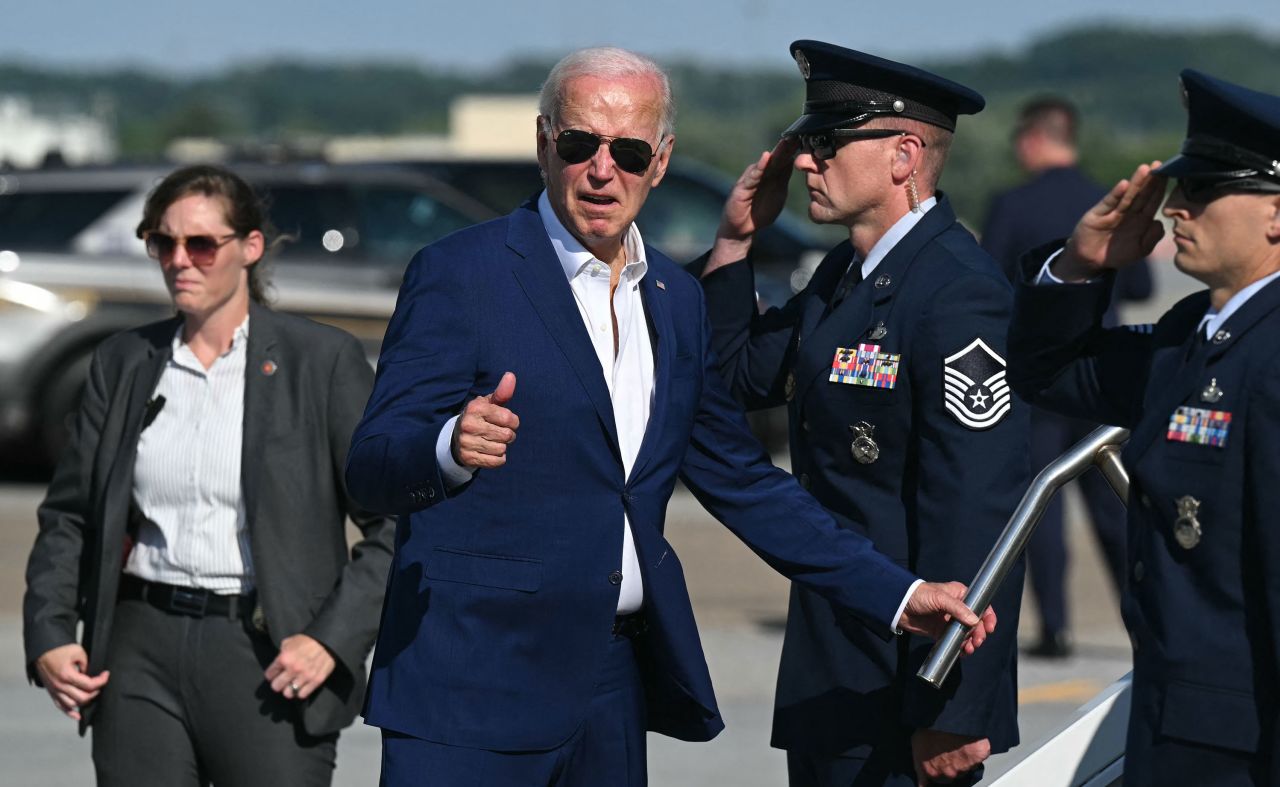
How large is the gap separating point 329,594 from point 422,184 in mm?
8043

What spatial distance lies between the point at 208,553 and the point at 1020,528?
1655 mm

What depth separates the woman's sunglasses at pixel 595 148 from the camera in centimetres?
328

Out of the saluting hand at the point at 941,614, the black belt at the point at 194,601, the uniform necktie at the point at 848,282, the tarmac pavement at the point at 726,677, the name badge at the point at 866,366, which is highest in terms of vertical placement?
the uniform necktie at the point at 848,282

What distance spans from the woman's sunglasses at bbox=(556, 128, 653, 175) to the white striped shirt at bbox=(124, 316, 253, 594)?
1.12 meters

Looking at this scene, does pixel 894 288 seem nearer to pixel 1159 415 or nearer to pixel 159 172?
pixel 1159 415

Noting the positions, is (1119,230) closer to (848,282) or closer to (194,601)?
(848,282)

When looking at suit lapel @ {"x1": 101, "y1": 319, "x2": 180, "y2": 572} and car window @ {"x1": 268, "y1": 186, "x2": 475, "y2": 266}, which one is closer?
suit lapel @ {"x1": 101, "y1": 319, "x2": 180, "y2": 572}

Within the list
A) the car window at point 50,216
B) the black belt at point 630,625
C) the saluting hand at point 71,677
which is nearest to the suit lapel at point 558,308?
the black belt at point 630,625

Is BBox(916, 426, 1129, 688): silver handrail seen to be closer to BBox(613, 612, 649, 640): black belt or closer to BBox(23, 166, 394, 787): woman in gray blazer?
BBox(613, 612, 649, 640): black belt

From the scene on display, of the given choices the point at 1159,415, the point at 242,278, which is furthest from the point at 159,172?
the point at 1159,415

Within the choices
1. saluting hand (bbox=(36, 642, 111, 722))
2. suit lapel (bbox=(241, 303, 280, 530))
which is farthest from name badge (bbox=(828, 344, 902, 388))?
saluting hand (bbox=(36, 642, 111, 722))

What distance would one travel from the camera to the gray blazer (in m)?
3.96

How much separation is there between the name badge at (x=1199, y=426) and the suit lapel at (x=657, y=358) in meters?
0.89

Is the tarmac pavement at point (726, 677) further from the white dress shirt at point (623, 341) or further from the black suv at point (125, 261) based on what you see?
the white dress shirt at point (623, 341)
